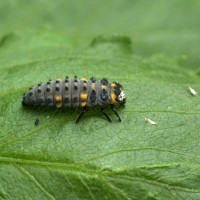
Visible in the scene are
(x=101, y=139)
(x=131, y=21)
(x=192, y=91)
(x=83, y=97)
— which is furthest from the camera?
(x=131, y=21)

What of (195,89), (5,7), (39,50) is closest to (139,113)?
(195,89)

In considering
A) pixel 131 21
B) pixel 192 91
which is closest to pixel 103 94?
pixel 192 91

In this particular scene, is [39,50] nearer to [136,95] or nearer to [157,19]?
[136,95]

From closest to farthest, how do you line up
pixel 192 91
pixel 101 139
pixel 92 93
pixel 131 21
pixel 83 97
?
pixel 101 139 → pixel 83 97 → pixel 92 93 → pixel 192 91 → pixel 131 21

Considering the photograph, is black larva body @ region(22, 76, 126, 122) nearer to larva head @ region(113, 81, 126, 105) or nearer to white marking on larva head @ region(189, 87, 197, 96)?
larva head @ region(113, 81, 126, 105)

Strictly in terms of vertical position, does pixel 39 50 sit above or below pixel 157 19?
above

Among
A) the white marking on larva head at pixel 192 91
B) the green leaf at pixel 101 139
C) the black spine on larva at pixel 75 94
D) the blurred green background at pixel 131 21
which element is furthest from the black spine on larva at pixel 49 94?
the blurred green background at pixel 131 21

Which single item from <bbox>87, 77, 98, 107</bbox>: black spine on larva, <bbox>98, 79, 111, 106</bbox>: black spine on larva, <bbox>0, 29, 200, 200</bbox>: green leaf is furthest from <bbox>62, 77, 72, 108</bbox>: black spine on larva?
<bbox>98, 79, 111, 106</bbox>: black spine on larva

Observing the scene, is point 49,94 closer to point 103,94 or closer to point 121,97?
point 103,94
